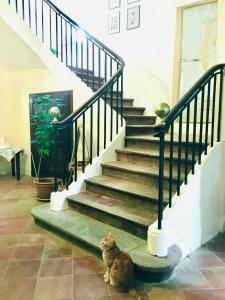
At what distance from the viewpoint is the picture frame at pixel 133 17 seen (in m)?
4.73

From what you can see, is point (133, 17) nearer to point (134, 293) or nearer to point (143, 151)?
point (143, 151)

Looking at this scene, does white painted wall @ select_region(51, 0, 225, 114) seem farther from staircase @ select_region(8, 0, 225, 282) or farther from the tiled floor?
the tiled floor

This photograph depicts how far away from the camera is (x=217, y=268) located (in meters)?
2.28

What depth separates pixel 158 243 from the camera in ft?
7.16

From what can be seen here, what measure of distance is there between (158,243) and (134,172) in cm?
105

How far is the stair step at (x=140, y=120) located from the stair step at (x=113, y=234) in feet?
5.40

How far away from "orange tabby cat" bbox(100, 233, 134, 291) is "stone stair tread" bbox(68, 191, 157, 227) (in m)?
0.48

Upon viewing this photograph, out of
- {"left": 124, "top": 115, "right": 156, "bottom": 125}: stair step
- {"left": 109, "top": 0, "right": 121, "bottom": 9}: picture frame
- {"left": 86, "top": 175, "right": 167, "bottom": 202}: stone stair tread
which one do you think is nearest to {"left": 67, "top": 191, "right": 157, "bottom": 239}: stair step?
{"left": 86, "top": 175, "right": 167, "bottom": 202}: stone stair tread

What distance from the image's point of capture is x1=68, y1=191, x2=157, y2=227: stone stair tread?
8.29 ft

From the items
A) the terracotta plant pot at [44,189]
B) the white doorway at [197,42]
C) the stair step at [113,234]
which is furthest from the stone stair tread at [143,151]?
the white doorway at [197,42]

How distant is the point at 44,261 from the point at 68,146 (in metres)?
2.54

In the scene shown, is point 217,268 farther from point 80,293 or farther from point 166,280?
point 80,293

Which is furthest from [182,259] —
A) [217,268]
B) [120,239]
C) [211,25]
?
[211,25]

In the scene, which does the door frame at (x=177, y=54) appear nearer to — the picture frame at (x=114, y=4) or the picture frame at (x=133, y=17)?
the picture frame at (x=133, y=17)
